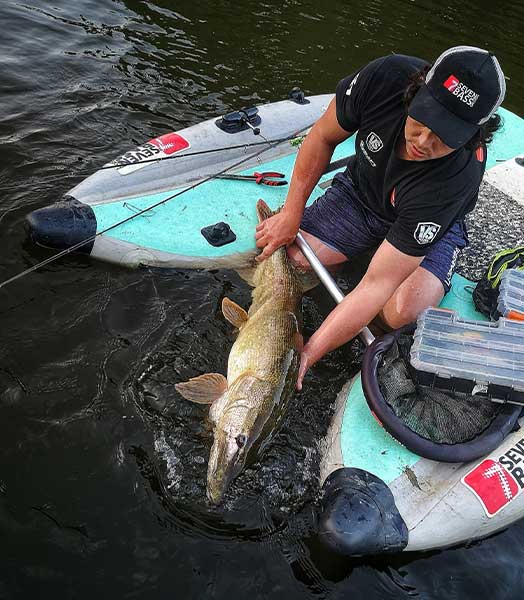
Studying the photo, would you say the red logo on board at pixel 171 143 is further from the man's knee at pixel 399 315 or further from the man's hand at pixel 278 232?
the man's knee at pixel 399 315

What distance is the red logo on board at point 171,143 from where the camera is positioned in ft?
18.4

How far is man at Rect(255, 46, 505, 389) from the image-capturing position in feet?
11.0

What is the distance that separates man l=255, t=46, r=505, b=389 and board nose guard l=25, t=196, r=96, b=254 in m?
1.40

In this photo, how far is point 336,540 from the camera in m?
3.39

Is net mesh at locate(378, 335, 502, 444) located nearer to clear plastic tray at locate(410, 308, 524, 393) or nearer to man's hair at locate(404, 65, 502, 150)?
clear plastic tray at locate(410, 308, 524, 393)

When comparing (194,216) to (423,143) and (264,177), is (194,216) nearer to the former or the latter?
(264,177)

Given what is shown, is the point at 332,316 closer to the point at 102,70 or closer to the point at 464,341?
the point at 464,341

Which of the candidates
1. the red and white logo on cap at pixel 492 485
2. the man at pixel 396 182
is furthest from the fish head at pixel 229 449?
Answer: the red and white logo on cap at pixel 492 485

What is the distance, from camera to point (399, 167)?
160 inches

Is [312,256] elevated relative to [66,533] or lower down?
elevated

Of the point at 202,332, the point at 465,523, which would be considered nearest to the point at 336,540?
the point at 465,523

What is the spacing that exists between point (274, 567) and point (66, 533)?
4.01 feet

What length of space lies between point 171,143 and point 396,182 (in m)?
2.45

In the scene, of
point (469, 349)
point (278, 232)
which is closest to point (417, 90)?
point (278, 232)
